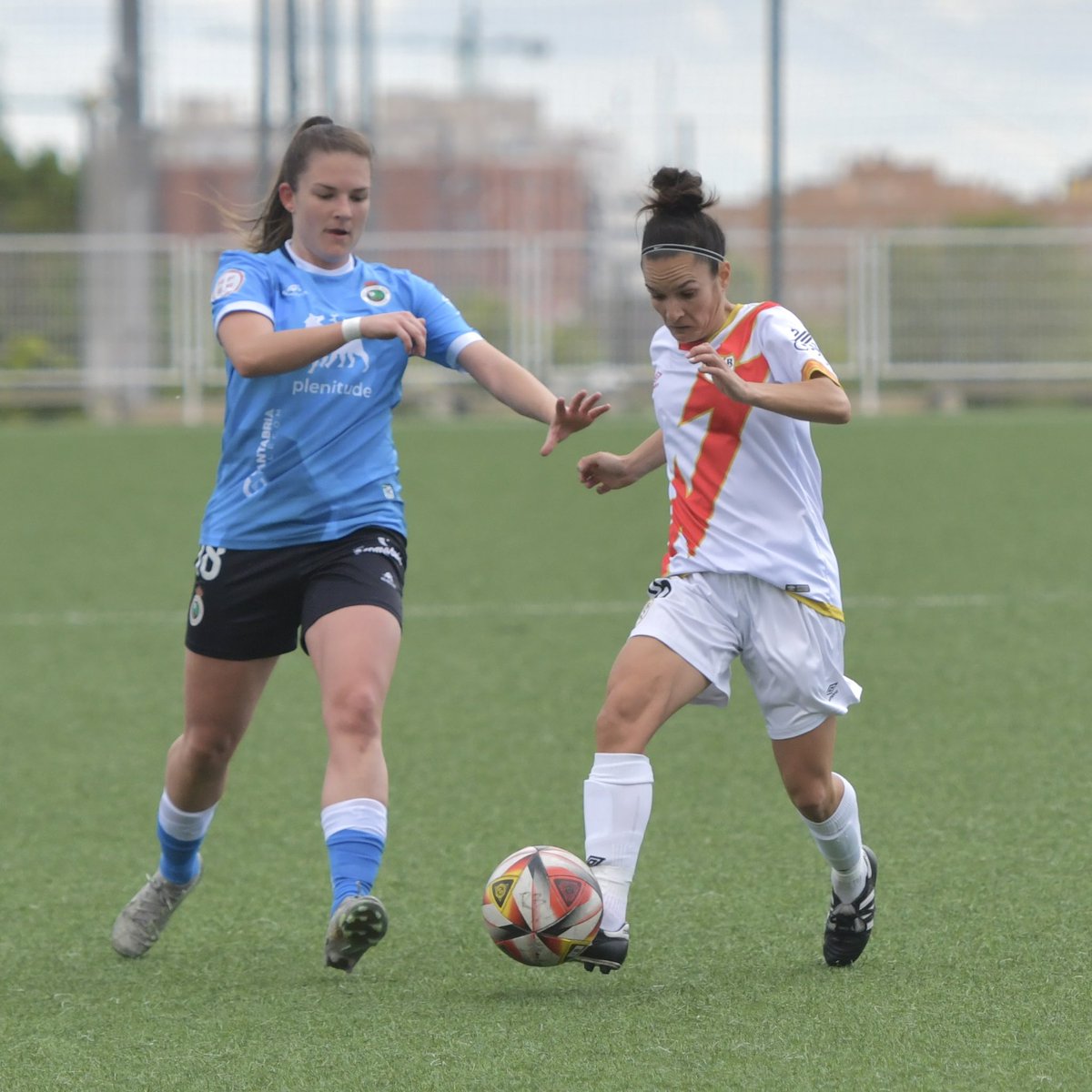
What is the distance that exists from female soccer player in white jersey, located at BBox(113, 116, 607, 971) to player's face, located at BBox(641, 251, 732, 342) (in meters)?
0.25

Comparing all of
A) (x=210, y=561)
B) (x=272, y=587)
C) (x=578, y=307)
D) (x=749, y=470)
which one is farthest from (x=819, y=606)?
(x=578, y=307)

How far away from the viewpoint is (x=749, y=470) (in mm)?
4148

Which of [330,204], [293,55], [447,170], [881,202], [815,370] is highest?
[293,55]

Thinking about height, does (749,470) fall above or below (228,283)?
below

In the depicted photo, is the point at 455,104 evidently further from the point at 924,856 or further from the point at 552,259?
the point at 924,856

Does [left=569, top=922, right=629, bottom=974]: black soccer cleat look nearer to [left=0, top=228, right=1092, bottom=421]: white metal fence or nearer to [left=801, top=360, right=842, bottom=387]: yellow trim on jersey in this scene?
[left=801, top=360, right=842, bottom=387]: yellow trim on jersey

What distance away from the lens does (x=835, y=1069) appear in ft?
11.1

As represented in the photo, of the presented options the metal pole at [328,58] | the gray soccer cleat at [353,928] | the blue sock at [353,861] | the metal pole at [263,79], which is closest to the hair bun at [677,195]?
the blue sock at [353,861]

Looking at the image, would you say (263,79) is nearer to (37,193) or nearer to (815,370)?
(37,193)

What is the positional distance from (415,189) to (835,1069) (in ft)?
123

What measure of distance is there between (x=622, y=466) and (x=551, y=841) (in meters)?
1.46

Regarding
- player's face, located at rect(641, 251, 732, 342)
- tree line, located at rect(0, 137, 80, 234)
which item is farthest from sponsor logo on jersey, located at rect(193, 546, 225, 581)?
tree line, located at rect(0, 137, 80, 234)

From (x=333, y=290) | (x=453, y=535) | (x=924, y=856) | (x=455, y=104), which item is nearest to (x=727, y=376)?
(x=333, y=290)

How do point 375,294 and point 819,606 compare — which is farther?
point 375,294
